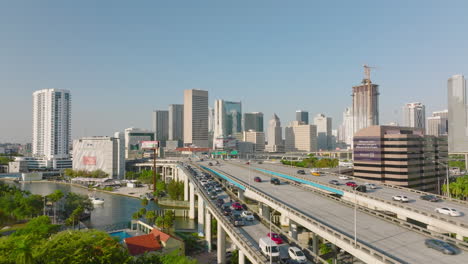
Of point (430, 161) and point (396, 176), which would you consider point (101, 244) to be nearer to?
point (396, 176)

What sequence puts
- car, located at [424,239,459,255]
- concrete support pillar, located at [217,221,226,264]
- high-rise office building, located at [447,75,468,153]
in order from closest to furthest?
car, located at [424,239,459,255] → concrete support pillar, located at [217,221,226,264] → high-rise office building, located at [447,75,468,153]

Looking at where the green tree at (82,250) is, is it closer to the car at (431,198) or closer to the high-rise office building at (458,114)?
the car at (431,198)

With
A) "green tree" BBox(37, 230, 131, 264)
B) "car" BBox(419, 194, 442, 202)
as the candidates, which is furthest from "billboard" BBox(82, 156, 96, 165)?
"car" BBox(419, 194, 442, 202)

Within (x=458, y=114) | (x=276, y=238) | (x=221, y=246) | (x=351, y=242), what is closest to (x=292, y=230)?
(x=221, y=246)

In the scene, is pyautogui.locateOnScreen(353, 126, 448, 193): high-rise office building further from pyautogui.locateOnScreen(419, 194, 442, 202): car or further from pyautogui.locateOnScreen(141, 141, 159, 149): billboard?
pyautogui.locateOnScreen(141, 141, 159, 149): billboard

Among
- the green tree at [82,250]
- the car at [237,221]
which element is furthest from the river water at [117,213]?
the green tree at [82,250]
